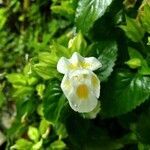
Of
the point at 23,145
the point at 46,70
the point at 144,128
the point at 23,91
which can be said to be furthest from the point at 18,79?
the point at 144,128

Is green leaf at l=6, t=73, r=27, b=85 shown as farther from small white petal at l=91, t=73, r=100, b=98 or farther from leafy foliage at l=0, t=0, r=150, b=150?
small white petal at l=91, t=73, r=100, b=98

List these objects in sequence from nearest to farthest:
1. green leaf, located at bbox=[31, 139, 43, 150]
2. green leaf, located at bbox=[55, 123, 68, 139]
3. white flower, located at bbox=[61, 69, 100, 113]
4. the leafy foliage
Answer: white flower, located at bbox=[61, 69, 100, 113]
the leafy foliage
green leaf, located at bbox=[55, 123, 68, 139]
green leaf, located at bbox=[31, 139, 43, 150]

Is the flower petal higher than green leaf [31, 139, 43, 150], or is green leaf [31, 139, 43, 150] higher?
the flower petal

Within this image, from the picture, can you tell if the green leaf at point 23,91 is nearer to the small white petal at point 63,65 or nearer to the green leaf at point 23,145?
the green leaf at point 23,145

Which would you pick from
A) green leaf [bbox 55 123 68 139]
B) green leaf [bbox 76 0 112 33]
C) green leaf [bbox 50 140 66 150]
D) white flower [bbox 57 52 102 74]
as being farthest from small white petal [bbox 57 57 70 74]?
green leaf [bbox 50 140 66 150]

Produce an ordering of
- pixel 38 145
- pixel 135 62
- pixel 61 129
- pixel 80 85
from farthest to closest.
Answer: pixel 38 145 → pixel 61 129 → pixel 135 62 → pixel 80 85

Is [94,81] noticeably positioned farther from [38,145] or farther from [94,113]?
[38,145]

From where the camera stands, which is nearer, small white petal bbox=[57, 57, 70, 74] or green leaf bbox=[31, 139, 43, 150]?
small white petal bbox=[57, 57, 70, 74]

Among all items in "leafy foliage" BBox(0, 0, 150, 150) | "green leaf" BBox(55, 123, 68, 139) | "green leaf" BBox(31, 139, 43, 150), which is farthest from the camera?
"green leaf" BBox(31, 139, 43, 150)
